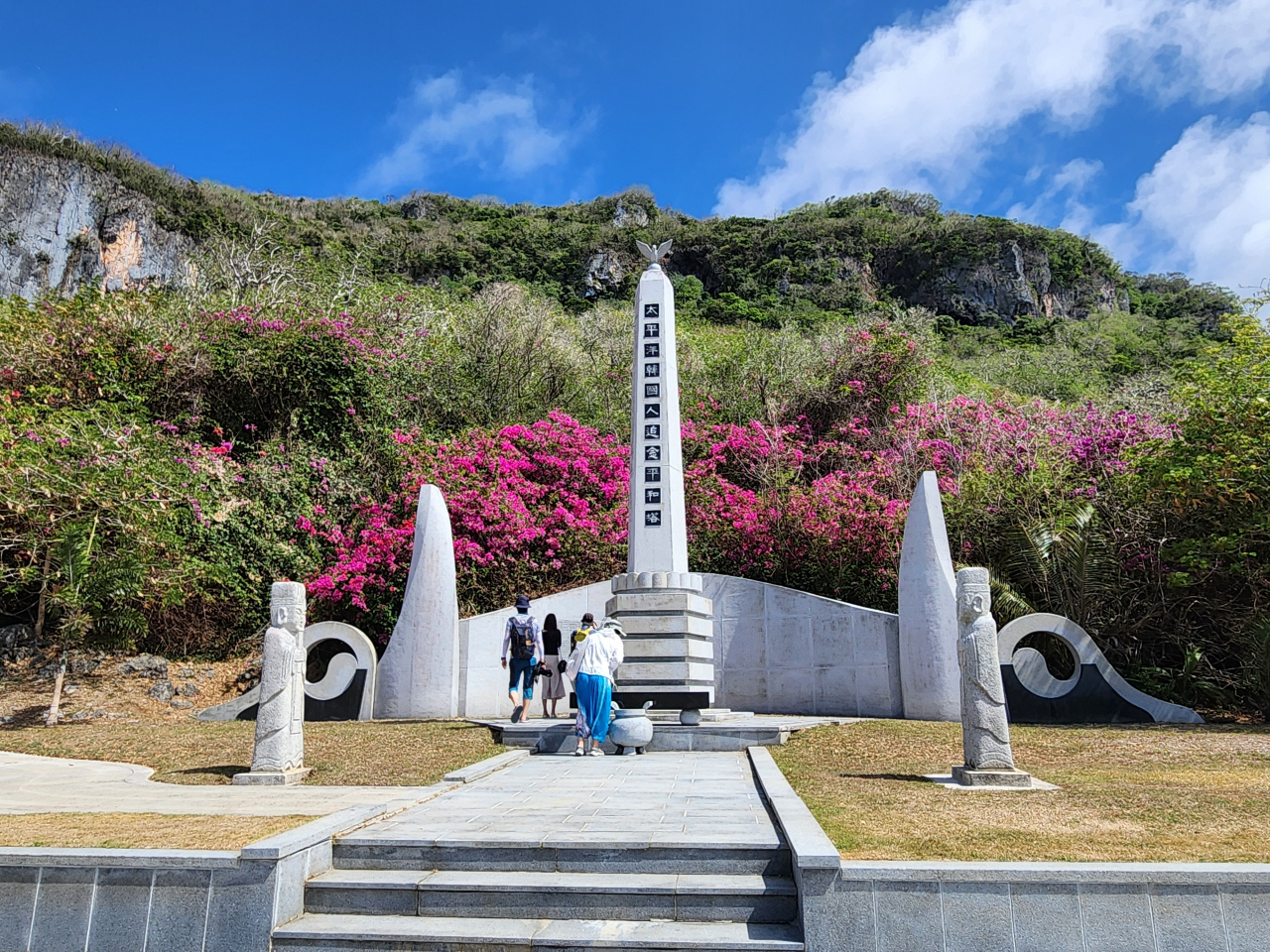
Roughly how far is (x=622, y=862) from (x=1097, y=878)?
8.15 ft

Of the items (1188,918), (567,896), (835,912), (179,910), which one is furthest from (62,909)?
(1188,918)

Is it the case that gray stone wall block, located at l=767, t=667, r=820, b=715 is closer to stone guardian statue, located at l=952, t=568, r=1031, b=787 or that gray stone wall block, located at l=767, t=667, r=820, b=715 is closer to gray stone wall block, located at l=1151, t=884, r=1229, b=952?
stone guardian statue, located at l=952, t=568, r=1031, b=787

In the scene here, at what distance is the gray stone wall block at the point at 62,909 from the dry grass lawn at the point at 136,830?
224 millimetres

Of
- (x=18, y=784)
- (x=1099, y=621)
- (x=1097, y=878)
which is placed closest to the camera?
(x=1097, y=878)

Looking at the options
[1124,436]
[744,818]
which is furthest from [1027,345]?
[744,818]

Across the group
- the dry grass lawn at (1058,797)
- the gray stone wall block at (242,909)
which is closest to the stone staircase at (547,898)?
the gray stone wall block at (242,909)

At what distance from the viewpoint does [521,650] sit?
453 inches

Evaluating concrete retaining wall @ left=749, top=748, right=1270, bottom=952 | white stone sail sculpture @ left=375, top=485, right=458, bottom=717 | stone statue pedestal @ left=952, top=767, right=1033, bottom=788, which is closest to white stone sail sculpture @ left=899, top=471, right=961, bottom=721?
stone statue pedestal @ left=952, top=767, right=1033, bottom=788

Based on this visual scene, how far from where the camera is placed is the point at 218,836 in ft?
16.9

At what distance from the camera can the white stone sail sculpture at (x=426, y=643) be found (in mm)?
13531

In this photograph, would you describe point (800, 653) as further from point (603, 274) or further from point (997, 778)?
point (603, 274)

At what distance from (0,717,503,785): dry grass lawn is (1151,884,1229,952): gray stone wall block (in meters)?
5.70

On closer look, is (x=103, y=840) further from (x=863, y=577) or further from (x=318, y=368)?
(x=318, y=368)

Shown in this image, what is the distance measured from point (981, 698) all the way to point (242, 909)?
570 centimetres
